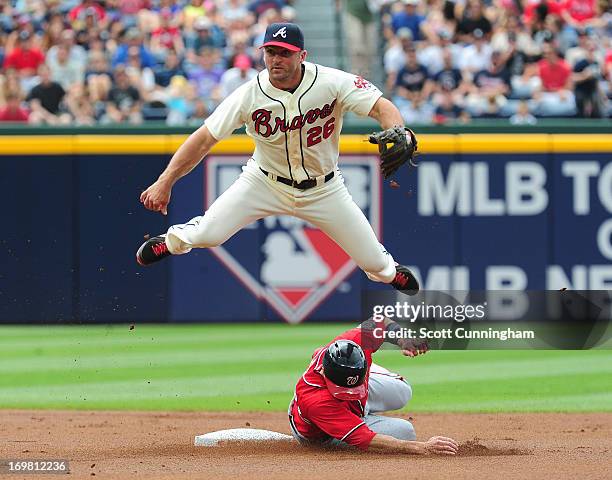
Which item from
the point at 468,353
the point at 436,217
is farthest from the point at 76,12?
the point at 468,353

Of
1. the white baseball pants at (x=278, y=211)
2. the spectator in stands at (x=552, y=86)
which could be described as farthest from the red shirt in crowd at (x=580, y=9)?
the white baseball pants at (x=278, y=211)

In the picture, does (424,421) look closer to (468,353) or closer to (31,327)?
(468,353)

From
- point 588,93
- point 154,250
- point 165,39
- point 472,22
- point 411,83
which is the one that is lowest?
point 154,250

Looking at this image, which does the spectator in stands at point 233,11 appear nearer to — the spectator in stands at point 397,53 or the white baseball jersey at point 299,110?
the spectator in stands at point 397,53

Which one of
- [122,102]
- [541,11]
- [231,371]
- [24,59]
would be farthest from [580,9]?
[231,371]

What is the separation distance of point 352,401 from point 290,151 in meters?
1.72

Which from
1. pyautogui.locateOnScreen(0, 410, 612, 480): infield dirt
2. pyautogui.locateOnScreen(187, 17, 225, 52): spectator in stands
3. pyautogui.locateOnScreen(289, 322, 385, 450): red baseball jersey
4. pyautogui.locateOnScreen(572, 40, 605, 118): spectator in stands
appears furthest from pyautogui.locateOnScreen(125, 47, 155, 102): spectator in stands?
pyautogui.locateOnScreen(289, 322, 385, 450): red baseball jersey

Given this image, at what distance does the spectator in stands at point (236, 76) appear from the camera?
50.3 ft

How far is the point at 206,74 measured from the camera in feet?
52.4

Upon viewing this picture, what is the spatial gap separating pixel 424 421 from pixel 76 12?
1040 centimetres

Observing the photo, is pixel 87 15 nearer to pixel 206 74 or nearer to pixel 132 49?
pixel 132 49

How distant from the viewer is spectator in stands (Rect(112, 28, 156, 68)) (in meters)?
16.4

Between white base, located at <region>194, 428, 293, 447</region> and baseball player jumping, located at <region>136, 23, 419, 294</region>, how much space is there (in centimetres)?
126

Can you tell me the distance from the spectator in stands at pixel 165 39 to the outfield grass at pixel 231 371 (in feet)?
14.7
